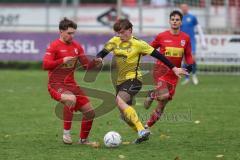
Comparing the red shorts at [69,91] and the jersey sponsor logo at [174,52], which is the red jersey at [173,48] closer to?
the jersey sponsor logo at [174,52]

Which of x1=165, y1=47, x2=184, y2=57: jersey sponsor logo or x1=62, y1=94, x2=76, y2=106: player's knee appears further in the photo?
x1=165, y1=47, x2=184, y2=57: jersey sponsor logo

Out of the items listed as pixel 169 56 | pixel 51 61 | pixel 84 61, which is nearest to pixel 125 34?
pixel 84 61

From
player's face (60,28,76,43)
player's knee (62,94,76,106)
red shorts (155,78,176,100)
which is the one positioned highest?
player's face (60,28,76,43)

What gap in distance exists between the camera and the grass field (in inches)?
395

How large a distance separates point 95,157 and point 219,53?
14857 millimetres

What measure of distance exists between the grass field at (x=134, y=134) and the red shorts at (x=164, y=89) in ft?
2.09

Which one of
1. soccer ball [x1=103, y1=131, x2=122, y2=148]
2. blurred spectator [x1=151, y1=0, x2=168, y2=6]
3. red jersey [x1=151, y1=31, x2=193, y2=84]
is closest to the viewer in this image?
soccer ball [x1=103, y1=131, x2=122, y2=148]

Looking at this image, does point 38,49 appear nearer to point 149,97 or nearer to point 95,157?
point 149,97

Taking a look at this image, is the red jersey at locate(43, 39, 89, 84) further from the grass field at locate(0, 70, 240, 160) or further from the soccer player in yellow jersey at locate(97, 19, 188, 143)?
the grass field at locate(0, 70, 240, 160)

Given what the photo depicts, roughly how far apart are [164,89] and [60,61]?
2.42 m

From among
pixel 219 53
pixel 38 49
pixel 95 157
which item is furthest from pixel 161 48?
pixel 38 49

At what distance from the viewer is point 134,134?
473 inches

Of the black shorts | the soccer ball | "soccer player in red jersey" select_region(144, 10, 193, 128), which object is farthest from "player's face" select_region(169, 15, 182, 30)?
the soccer ball

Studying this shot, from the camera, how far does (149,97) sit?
12562 mm
